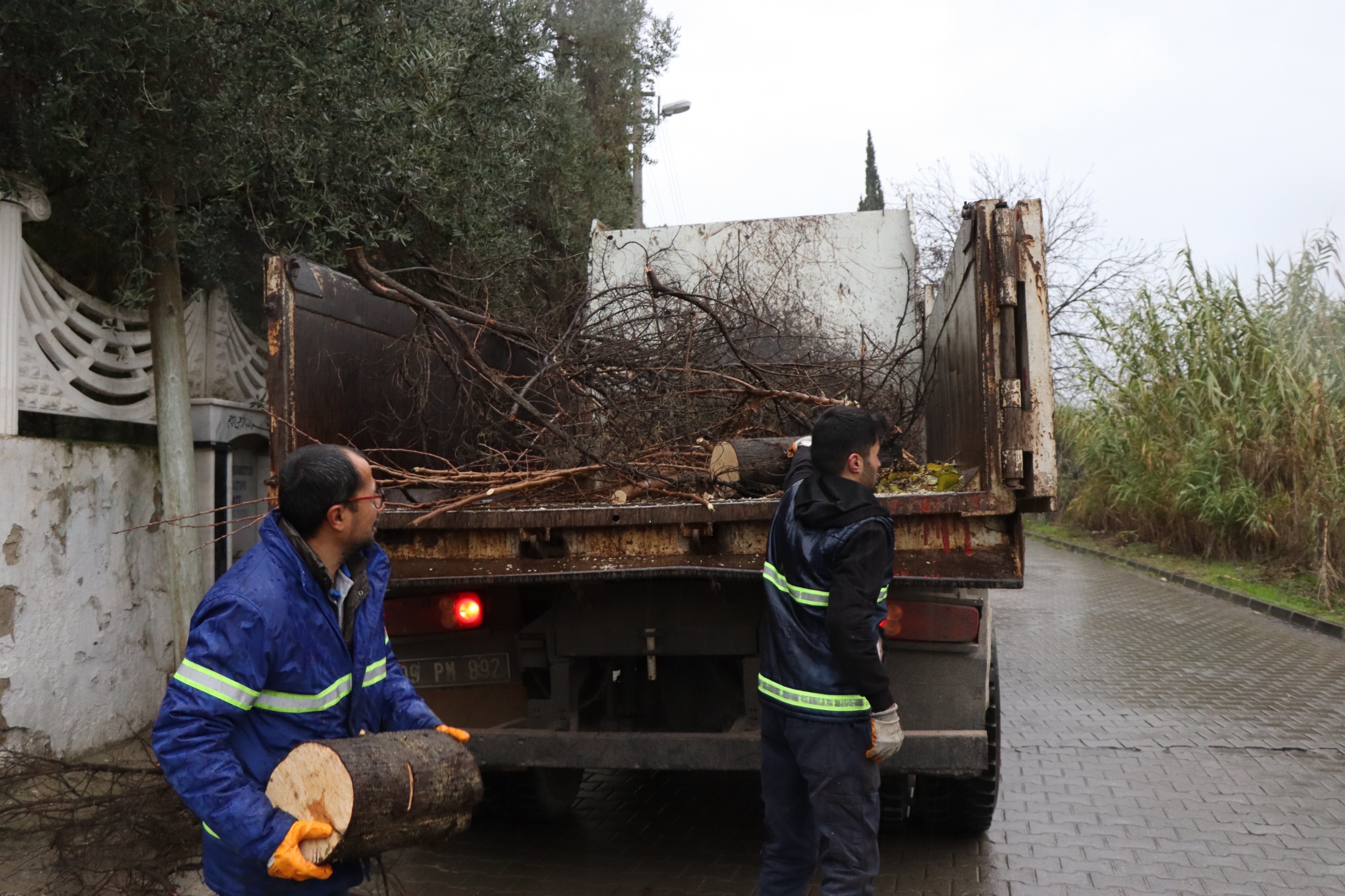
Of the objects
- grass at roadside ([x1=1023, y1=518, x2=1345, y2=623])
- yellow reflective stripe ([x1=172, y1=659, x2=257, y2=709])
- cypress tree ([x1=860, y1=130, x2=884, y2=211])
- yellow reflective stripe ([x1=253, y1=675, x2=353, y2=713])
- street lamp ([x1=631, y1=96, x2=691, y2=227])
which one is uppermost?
cypress tree ([x1=860, y1=130, x2=884, y2=211])

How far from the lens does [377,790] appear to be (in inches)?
83.2

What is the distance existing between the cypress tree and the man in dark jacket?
40451 millimetres

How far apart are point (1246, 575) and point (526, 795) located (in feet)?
37.1

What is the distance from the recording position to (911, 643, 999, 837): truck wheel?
4.27 m

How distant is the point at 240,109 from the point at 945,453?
4.04 m

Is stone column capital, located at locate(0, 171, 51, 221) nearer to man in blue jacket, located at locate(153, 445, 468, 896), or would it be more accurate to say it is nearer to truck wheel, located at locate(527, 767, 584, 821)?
truck wheel, located at locate(527, 767, 584, 821)

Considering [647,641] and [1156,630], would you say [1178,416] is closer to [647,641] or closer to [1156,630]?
[1156,630]

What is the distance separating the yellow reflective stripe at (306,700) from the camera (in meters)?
2.10

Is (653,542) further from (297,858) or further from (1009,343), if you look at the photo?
(297,858)

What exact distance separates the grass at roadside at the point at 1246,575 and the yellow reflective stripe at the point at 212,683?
35.4 ft

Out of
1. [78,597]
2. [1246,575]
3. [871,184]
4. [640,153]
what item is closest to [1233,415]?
[1246,575]

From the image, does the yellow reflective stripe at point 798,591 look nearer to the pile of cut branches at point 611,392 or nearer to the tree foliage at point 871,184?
the pile of cut branches at point 611,392

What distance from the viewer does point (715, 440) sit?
4.61 meters

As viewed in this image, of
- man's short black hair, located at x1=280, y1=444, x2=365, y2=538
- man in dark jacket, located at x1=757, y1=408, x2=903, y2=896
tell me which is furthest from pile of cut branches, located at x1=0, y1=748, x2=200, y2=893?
man in dark jacket, located at x1=757, y1=408, x2=903, y2=896
